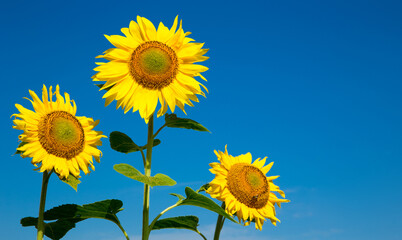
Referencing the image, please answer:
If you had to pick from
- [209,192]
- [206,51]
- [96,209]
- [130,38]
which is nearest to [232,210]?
[209,192]

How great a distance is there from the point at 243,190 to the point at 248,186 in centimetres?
8

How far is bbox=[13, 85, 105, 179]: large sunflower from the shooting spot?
14.4ft

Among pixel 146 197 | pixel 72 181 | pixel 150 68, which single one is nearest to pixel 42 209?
pixel 72 181

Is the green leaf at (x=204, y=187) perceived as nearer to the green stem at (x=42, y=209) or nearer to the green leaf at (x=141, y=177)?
the green leaf at (x=141, y=177)

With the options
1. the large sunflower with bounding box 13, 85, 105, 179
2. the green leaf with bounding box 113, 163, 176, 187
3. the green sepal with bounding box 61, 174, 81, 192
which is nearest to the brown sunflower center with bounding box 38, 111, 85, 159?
the large sunflower with bounding box 13, 85, 105, 179

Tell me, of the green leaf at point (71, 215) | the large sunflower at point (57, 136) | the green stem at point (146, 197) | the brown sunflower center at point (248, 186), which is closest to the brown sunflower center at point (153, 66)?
the green stem at point (146, 197)

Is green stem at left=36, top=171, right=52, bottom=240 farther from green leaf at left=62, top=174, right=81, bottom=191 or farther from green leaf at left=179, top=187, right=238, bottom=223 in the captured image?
green leaf at left=179, top=187, right=238, bottom=223

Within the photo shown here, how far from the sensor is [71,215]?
4.66 m

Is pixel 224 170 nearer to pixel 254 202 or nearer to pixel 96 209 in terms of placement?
pixel 254 202

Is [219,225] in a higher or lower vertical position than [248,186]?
lower

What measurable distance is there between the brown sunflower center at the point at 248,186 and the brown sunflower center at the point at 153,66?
4.65 ft

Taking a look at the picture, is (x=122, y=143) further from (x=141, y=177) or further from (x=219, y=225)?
(x=219, y=225)

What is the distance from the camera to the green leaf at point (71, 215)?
4.58 m

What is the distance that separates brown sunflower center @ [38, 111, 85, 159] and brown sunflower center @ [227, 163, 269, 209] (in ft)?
5.76
